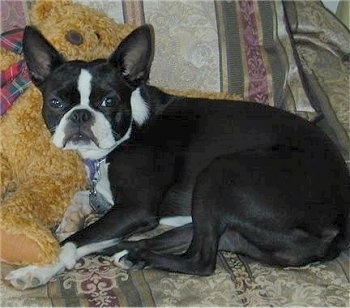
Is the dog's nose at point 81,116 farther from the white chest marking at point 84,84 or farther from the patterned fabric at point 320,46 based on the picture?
the patterned fabric at point 320,46

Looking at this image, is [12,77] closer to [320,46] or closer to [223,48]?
[223,48]

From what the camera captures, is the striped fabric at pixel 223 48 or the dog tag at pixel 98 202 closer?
the dog tag at pixel 98 202

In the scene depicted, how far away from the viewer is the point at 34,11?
2480 millimetres

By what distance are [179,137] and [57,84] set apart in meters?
0.47

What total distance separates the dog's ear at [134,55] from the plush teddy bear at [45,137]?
16 centimetres

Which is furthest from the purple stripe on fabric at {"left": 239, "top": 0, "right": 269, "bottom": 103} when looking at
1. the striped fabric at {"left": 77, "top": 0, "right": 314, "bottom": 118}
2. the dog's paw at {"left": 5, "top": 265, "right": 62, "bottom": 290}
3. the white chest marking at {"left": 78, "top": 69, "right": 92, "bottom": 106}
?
the dog's paw at {"left": 5, "top": 265, "right": 62, "bottom": 290}

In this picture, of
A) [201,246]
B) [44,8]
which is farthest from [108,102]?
[201,246]

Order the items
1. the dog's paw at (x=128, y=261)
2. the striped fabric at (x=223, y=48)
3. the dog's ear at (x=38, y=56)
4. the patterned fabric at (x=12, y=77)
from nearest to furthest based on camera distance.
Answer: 1. the dog's paw at (x=128, y=261)
2. the dog's ear at (x=38, y=56)
3. the patterned fabric at (x=12, y=77)
4. the striped fabric at (x=223, y=48)

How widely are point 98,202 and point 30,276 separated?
558 millimetres

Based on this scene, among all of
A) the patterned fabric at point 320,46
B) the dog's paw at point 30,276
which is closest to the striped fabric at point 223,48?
the patterned fabric at point 320,46

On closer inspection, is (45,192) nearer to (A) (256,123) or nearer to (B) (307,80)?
(A) (256,123)

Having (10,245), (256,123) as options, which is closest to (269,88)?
(256,123)

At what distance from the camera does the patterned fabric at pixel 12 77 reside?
2357mm

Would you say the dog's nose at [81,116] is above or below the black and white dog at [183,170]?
above
